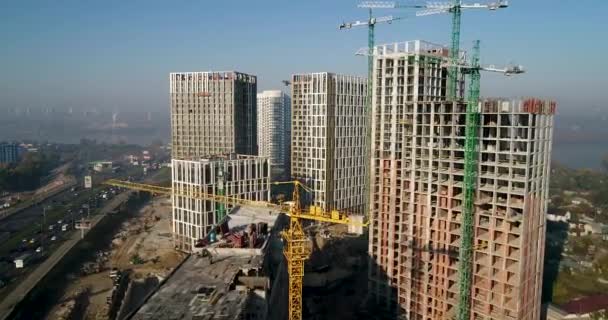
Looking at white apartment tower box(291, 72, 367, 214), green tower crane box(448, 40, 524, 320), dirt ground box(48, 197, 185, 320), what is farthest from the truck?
green tower crane box(448, 40, 524, 320)

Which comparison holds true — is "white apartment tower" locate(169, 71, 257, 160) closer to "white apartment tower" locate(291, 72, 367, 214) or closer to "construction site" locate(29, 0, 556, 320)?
"white apartment tower" locate(291, 72, 367, 214)

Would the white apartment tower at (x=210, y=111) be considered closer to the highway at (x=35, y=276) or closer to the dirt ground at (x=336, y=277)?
the highway at (x=35, y=276)

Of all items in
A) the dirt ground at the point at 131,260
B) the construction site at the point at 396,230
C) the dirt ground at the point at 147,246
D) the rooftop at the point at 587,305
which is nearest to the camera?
the construction site at the point at 396,230

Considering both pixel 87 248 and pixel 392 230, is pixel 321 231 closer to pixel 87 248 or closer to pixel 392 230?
pixel 392 230

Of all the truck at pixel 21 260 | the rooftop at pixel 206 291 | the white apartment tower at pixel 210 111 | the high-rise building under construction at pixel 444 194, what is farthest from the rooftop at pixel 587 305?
the truck at pixel 21 260

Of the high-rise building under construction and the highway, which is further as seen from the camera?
the highway

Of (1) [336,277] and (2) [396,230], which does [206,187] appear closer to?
(1) [336,277]

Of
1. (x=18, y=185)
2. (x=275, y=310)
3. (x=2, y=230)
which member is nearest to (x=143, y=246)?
(x=2, y=230)
